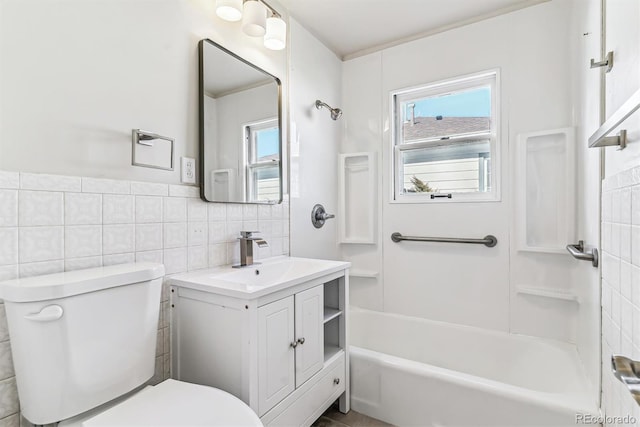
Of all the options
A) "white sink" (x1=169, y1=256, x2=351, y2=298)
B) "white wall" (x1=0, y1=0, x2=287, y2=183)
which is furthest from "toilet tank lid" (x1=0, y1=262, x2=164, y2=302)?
"white wall" (x1=0, y1=0, x2=287, y2=183)

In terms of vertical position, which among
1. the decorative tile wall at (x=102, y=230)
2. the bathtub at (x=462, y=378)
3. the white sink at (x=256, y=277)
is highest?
the decorative tile wall at (x=102, y=230)

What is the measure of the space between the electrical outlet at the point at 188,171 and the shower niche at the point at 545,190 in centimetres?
180

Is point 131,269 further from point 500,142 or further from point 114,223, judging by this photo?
point 500,142

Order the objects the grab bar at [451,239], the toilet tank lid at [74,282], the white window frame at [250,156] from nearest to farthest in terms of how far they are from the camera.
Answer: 1. the toilet tank lid at [74,282]
2. the white window frame at [250,156]
3. the grab bar at [451,239]

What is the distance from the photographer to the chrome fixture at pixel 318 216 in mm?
2230

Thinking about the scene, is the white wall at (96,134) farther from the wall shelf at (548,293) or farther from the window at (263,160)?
the wall shelf at (548,293)

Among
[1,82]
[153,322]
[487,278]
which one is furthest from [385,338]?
[1,82]

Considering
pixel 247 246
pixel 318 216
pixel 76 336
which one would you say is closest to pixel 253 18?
pixel 247 246

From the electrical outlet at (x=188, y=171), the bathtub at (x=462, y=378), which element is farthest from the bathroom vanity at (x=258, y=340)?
the electrical outlet at (x=188, y=171)

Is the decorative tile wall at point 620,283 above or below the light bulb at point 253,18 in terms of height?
below

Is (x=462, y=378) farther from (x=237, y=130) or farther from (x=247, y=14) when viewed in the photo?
(x=247, y=14)

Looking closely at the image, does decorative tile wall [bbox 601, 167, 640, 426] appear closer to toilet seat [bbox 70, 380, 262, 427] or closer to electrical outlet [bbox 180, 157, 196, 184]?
toilet seat [bbox 70, 380, 262, 427]

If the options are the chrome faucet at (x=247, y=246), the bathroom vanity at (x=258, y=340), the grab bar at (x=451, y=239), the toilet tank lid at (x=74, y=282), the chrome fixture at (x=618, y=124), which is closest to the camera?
the chrome fixture at (x=618, y=124)

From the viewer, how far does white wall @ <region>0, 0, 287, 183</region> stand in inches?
37.4
